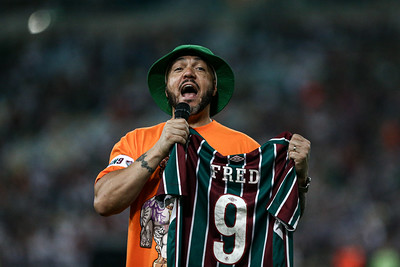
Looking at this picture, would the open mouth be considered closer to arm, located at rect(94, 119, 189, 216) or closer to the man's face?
the man's face

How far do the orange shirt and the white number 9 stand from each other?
0.95 feet

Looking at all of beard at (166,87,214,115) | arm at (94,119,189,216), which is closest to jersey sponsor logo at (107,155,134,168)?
arm at (94,119,189,216)

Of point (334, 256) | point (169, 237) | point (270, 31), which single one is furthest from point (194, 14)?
Result: point (169, 237)

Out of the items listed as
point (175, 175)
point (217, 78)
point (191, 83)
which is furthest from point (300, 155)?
point (217, 78)

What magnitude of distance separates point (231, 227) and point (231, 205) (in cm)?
10

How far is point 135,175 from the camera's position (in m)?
2.29

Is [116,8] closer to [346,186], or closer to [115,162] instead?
[346,186]

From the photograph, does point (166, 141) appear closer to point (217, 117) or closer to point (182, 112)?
point (182, 112)

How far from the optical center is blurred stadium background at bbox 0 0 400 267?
7.14m

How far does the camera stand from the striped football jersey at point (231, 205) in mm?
2242

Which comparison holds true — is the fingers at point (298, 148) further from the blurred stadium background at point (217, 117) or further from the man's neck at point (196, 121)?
the blurred stadium background at point (217, 117)

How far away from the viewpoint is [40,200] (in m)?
8.26

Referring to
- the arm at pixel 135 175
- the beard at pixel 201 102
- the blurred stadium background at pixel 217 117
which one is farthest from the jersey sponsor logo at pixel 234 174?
the blurred stadium background at pixel 217 117

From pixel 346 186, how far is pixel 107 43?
597 cm
